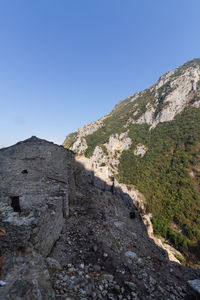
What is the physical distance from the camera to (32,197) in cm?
627

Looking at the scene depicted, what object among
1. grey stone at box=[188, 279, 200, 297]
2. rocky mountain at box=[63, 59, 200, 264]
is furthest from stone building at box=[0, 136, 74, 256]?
rocky mountain at box=[63, 59, 200, 264]

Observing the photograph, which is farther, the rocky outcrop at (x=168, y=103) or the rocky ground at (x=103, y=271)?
the rocky outcrop at (x=168, y=103)

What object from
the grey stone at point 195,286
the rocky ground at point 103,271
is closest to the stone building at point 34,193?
the rocky ground at point 103,271

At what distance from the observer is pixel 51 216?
15.3ft

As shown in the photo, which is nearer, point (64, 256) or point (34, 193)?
point (64, 256)

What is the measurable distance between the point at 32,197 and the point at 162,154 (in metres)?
65.2

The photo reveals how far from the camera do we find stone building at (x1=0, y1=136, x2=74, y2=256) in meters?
3.49

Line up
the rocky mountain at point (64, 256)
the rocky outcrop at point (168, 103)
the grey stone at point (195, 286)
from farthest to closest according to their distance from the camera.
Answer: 1. the rocky outcrop at point (168, 103)
2. the grey stone at point (195, 286)
3. the rocky mountain at point (64, 256)

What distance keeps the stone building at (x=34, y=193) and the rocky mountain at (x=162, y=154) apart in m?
5.72

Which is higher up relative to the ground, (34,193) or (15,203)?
(34,193)

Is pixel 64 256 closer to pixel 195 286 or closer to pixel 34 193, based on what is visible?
pixel 34 193

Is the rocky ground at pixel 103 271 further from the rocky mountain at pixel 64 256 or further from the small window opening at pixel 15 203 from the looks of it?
the small window opening at pixel 15 203

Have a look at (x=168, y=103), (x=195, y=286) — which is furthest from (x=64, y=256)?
(x=168, y=103)

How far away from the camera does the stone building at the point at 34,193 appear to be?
349cm
